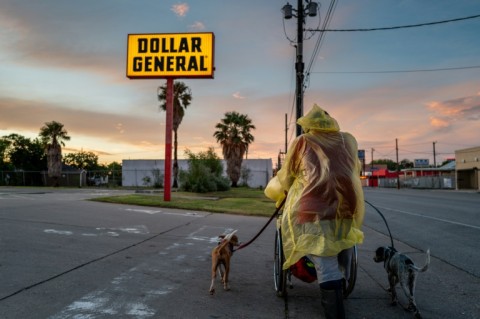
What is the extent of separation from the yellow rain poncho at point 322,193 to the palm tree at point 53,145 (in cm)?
5149

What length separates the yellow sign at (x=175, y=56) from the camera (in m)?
19.3

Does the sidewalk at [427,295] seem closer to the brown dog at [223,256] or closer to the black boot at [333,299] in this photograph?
the black boot at [333,299]

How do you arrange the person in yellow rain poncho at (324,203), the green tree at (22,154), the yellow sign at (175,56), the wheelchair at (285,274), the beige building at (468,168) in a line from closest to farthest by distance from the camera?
1. the person in yellow rain poncho at (324,203)
2. the wheelchair at (285,274)
3. the yellow sign at (175,56)
4. the beige building at (468,168)
5. the green tree at (22,154)

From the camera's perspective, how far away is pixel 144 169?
194ft

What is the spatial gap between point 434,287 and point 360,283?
0.92 meters

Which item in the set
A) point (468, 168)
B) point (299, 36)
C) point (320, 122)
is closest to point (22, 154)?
point (299, 36)

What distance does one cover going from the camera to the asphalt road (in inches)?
145

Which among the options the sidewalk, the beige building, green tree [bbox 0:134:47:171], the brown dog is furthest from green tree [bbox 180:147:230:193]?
green tree [bbox 0:134:47:171]

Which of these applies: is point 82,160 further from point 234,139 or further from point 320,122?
point 320,122

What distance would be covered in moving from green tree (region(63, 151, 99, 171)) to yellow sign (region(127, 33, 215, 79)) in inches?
3852

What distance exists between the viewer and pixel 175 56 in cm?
1934

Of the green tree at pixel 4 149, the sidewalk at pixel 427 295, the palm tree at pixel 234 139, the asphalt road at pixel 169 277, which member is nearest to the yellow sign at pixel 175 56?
the asphalt road at pixel 169 277

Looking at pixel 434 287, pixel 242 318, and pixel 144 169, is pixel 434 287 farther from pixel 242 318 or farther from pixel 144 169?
pixel 144 169

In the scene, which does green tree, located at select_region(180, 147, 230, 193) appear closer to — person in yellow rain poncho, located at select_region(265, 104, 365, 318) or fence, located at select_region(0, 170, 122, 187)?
fence, located at select_region(0, 170, 122, 187)
